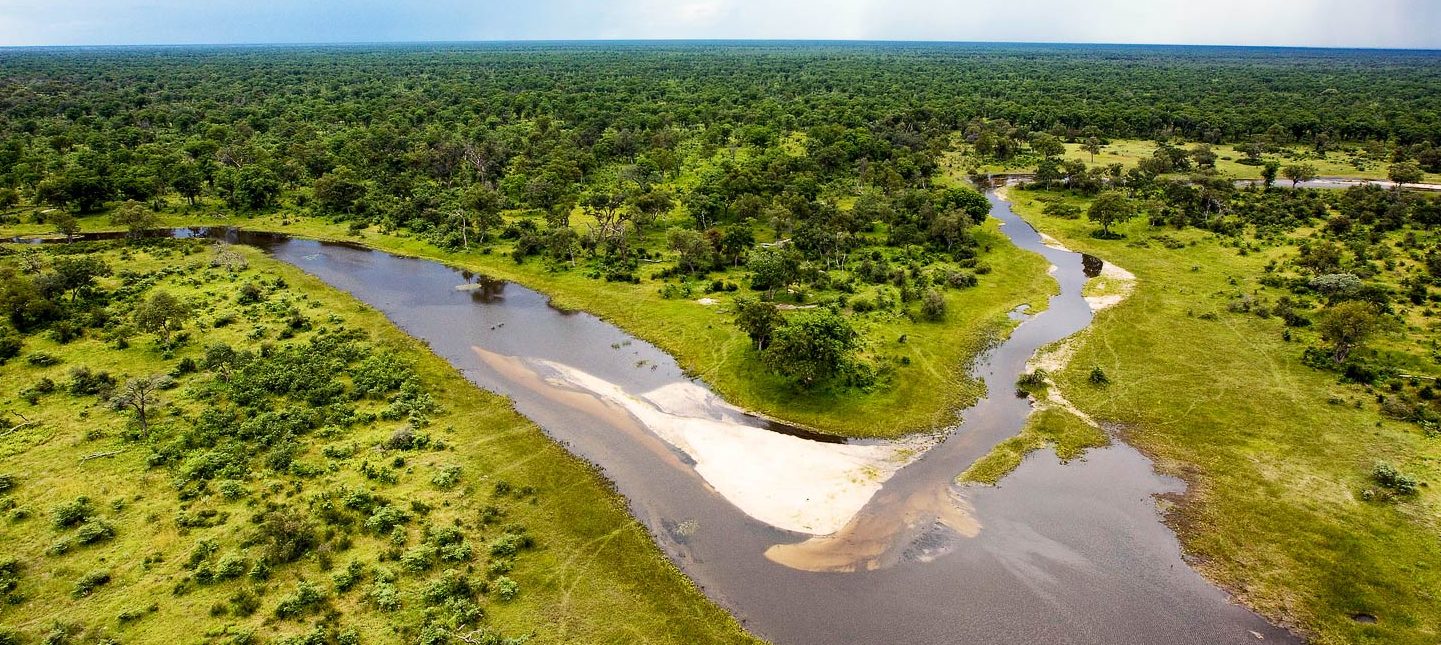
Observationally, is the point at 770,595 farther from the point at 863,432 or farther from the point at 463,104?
the point at 463,104

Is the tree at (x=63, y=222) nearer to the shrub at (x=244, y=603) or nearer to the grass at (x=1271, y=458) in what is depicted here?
the shrub at (x=244, y=603)

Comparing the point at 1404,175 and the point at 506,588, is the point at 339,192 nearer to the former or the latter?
the point at 506,588

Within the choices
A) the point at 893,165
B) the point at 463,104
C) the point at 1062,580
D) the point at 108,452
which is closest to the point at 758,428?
the point at 1062,580

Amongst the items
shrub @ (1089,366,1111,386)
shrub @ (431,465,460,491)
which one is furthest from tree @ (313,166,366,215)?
shrub @ (1089,366,1111,386)

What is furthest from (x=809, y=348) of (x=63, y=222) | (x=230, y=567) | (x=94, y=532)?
(x=63, y=222)

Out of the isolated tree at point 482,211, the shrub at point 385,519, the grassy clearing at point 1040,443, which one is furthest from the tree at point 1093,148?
the shrub at point 385,519
